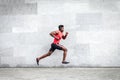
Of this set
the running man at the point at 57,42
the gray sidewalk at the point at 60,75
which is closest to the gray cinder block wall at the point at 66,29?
the running man at the point at 57,42

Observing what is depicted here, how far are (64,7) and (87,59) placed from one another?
8.03ft

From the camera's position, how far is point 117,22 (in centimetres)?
1330

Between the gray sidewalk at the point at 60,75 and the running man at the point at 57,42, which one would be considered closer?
the gray sidewalk at the point at 60,75

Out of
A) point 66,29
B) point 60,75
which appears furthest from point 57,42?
point 60,75

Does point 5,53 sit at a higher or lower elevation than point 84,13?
lower

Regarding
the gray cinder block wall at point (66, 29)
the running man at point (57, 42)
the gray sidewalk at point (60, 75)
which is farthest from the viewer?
the gray cinder block wall at point (66, 29)

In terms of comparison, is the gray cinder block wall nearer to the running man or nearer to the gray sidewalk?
the running man

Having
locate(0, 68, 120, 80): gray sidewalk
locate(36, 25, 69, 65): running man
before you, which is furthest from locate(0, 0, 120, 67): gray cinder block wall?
locate(0, 68, 120, 80): gray sidewalk

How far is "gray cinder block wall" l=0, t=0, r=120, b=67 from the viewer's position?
13.4 metres

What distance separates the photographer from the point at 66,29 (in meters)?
13.5

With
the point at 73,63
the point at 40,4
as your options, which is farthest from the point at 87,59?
the point at 40,4

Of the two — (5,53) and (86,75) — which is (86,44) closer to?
(86,75)

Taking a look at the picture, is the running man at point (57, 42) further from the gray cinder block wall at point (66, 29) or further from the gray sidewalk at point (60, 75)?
the gray sidewalk at point (60, 75)

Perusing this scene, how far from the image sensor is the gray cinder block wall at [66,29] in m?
13.4
